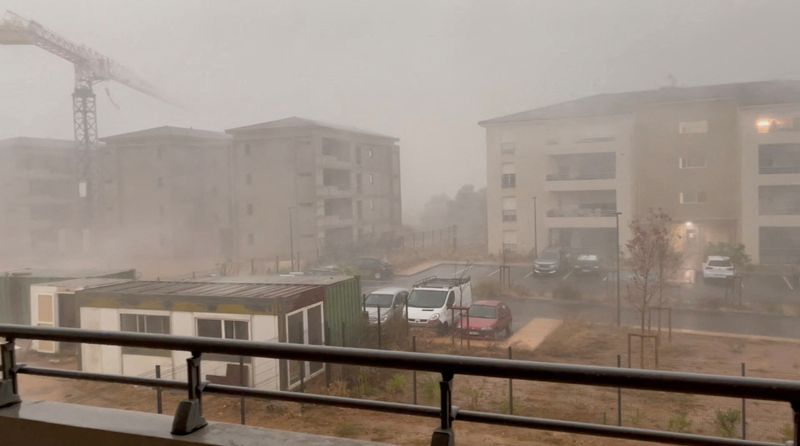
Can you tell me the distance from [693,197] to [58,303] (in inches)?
155

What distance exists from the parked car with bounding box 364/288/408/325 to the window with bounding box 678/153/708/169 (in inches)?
83.5

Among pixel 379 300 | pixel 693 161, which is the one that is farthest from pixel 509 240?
pixel 693 161

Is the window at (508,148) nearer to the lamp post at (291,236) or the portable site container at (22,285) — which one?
the lamp post at (291,236)

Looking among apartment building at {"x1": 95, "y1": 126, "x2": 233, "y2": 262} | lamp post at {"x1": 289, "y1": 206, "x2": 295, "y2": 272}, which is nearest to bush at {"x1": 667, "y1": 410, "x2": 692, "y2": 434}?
lamp post at {"x1": 289, "y1": 206, "x2": 295, "y2": 272}

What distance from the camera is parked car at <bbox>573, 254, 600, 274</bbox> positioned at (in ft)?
12.0

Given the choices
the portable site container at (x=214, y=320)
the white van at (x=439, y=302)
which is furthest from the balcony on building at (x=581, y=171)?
the portable site container at (x=214, y=320)

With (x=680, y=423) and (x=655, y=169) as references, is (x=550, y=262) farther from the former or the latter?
(x=680, y=423)

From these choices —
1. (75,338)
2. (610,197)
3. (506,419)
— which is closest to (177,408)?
(75,338)

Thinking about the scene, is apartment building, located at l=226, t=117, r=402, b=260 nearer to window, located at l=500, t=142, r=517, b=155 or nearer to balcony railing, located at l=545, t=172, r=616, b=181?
window, located at l=500, t=142, r=517, b=155

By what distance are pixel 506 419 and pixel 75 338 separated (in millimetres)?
891

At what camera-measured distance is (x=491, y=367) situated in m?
0.79

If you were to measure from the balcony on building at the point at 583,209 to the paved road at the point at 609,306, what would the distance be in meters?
0.43

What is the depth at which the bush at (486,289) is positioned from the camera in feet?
11.6

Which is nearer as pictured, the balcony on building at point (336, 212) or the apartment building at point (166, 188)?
the balcony on building at point (336, 212)
